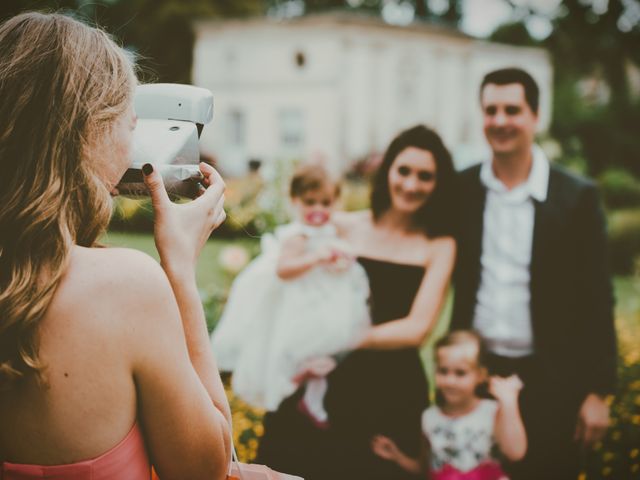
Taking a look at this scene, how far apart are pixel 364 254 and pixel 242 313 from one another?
837 mm

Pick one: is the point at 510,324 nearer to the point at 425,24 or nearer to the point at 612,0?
the point at 612,0

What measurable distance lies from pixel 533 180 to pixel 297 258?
1270mm

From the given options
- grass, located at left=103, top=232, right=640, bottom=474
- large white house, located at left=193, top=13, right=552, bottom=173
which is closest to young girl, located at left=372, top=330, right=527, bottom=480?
grass, located at left=103, top=232, right=640, bottom=474

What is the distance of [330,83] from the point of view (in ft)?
81.8

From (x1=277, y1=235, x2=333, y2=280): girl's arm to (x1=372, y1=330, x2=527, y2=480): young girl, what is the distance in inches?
30.1

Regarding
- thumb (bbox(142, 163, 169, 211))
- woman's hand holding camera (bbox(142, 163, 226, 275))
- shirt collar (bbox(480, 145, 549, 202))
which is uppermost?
shirt collar (bbox(480, 145, 549, 202))

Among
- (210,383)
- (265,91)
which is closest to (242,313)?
(210,383)

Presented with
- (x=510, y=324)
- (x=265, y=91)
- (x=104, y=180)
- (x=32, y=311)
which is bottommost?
(x=510, y=324)

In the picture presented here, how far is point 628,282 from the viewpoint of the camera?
32.2 ft

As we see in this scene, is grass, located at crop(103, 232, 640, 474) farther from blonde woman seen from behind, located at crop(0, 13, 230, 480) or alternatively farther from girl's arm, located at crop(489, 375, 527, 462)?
blonde woman seen from behind, located at crop(0, 13, 230, 480)

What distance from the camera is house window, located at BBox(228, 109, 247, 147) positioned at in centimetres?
2698

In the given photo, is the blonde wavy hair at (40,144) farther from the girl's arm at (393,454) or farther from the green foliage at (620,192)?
the green foliage at (620,192)

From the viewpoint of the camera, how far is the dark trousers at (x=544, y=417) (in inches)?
119

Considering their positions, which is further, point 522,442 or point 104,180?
point 522,442
